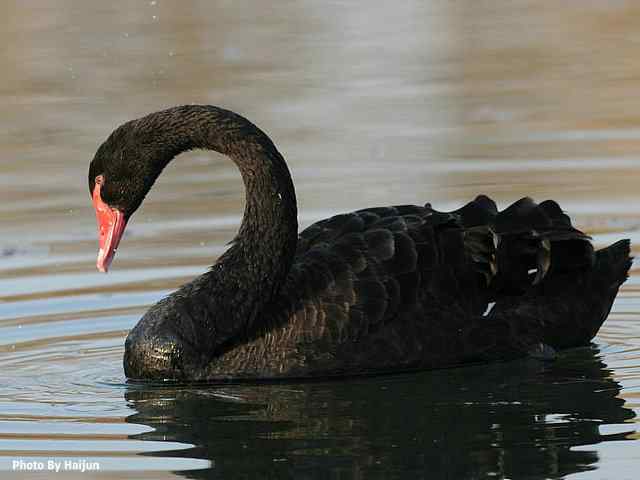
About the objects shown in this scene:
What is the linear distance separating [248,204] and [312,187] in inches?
132

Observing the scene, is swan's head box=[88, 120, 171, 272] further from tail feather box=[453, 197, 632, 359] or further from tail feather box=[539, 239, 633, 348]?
tail feather box=[539, 239, 633, 348]

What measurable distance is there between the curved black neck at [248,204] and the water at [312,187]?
1.54 feet

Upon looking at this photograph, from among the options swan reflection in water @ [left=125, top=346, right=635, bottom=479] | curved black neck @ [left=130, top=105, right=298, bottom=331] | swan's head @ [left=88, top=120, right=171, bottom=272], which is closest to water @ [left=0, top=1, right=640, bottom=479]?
swan reflection in water @ [left=125, top=346, right=635, bottom=479]

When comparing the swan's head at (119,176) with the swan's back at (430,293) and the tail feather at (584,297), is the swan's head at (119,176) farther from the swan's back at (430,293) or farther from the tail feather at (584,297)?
the tail feather at (584,297)

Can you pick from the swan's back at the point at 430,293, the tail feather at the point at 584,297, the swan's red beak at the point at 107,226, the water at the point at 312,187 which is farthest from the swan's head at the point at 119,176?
the tail feather at the point at 584,297

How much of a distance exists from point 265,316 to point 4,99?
7683 mm

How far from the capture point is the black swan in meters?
7.14

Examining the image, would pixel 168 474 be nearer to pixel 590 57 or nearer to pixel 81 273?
pixel 81 273

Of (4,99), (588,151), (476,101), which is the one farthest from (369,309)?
(4,99)

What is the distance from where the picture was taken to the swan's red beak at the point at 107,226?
7.28 meters

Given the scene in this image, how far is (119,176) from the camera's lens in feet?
23.8

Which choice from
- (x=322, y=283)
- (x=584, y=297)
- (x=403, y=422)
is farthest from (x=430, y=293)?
(x=403, y=422)

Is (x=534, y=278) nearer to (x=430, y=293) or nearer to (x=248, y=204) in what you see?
(x=430, y=293)

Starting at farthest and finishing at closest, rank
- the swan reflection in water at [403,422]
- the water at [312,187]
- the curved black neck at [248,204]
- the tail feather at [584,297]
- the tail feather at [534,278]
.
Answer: the tail feather at [584,297]
the tail feather at [534,278]
the curved black neck at [248,204]
the water at [312,187]
the swan reflection in water at [403,422]
